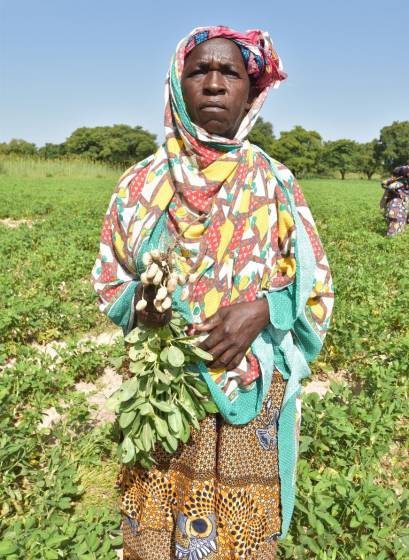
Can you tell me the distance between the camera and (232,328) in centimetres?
146

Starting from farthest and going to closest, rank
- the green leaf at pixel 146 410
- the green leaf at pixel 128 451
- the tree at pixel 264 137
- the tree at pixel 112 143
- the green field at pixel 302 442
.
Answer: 1. the tree at pixel 264 137
2. the tree at pixel 112 143
3. the green field at pixel 302 442
4. the green leaf at pixel 128 451
5. the green leaf at pixel 146 410

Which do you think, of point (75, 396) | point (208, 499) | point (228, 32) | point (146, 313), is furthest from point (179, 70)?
point (75, 396)

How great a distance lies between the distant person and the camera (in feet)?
32.0

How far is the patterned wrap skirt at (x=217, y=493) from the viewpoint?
1.65 m

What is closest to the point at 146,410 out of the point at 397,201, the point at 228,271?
the point at 228,271

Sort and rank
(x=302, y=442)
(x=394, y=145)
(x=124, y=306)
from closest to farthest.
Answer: (x=124, y=306) < (x=302, y=442) < (x=394, y=145)

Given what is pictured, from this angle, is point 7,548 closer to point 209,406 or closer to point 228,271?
point 209,406

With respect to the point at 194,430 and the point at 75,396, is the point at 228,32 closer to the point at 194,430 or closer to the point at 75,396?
the point at 194,430

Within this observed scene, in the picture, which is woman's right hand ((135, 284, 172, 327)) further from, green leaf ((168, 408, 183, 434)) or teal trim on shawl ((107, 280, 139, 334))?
green leaf ((168, 408, 183, 434))

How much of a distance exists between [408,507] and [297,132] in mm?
78002

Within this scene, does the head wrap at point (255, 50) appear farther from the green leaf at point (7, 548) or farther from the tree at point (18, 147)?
the tree at point (18, 147)

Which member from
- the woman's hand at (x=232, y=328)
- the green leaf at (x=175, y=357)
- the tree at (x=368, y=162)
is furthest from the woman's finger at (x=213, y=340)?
the tree at (x=368, y=162)

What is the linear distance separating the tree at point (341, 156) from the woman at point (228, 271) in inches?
3141

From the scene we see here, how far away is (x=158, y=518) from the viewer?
182cm
